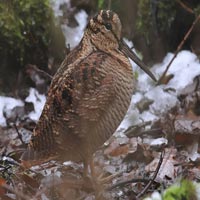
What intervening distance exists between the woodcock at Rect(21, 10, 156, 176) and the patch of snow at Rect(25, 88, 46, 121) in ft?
5.58

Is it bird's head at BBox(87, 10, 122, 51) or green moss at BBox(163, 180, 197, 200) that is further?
bird's head at BBox(87, 10, 122, 51)

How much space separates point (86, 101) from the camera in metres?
4.29

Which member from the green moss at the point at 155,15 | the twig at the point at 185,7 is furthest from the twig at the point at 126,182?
the green moss at the point at 155,15

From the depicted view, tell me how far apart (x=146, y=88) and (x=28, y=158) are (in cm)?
217

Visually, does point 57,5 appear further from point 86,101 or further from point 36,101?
point 86,101

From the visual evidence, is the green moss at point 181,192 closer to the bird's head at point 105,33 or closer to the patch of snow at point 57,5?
the bird's head at point 105,33

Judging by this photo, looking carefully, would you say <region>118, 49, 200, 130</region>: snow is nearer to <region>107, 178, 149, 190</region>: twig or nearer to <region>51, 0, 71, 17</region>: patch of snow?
<region>51, 0, 71, 17</region>: patch of snow

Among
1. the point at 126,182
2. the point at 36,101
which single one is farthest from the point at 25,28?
the point at 126,182

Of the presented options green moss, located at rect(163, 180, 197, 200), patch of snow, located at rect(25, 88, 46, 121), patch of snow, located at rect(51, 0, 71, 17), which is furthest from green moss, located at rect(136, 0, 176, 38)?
green moss, located at rect(163, 180, 197, 200)

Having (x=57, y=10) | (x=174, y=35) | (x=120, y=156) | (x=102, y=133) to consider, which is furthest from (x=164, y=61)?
(x=102, y=133)

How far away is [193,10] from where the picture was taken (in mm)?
6523

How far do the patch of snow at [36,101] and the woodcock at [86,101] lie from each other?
170 centimetres

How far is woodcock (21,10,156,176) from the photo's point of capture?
4.30 meters

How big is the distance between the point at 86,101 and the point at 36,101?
215cm
